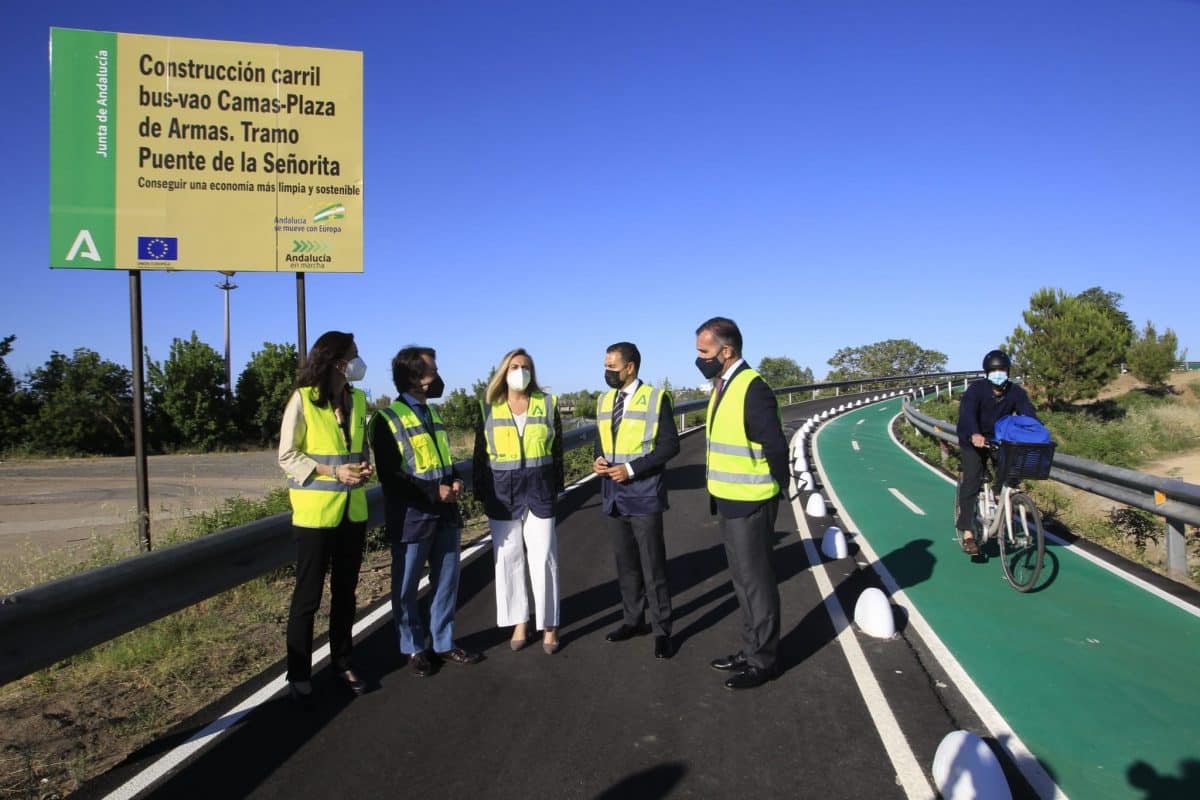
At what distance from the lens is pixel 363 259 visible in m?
10.3

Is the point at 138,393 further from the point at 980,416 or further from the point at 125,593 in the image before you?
the point at 980,416

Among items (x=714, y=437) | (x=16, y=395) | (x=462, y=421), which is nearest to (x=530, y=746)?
(x=714, y=437)

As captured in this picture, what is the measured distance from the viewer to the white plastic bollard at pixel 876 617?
5.83 m

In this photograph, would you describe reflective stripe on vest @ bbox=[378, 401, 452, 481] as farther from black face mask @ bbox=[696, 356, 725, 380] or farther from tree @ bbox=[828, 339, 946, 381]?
tree @ bbox=[828, 339, 946, 381]

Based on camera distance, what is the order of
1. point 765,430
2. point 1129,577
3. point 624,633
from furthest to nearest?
point 1129,577 → point 624,633 → point 765,430

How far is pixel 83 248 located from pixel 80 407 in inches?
794

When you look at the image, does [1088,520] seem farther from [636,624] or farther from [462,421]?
[462,421]

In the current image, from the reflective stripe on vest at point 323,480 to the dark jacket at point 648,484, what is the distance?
5.59ft

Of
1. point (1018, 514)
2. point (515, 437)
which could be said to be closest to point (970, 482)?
point (1018, 514)

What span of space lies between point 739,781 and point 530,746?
108cm

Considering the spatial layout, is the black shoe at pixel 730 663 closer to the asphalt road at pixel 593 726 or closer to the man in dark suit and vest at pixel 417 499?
the asphalt road at pixel 593 726

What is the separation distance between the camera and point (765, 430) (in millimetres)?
Answer: 4781

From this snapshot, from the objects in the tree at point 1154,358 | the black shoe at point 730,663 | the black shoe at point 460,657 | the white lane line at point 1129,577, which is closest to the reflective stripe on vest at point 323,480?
the black shoe at point 460,657

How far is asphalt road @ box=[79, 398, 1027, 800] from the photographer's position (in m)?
3.73
